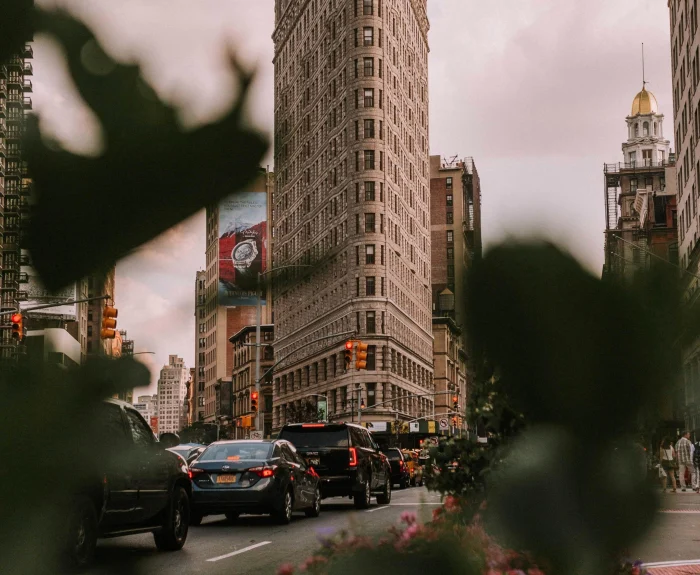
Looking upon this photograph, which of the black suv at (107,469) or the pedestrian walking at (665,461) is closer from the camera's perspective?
the black suv at (107,469)

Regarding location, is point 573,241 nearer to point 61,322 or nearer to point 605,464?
point 605,464

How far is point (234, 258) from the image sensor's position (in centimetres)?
143

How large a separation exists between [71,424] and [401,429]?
257 feet

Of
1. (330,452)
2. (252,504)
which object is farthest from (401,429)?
(252,504)

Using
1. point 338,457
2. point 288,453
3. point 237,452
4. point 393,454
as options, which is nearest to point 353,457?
point 338,457

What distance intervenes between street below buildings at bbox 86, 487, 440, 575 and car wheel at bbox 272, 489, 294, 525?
157mm

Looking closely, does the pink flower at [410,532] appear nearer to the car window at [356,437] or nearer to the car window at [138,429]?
the car window at [138,429]

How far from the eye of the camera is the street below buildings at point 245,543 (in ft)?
5.85

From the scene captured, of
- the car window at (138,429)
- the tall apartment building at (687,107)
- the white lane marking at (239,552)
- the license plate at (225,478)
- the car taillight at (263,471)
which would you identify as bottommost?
the white lane marking at (239,552)

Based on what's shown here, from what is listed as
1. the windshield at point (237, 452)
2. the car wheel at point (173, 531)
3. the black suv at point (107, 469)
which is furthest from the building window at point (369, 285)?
the windshield at point (237, 452)

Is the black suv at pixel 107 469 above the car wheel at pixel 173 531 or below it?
above

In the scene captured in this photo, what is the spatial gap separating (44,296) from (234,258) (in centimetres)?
25

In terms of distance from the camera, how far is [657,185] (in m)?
141

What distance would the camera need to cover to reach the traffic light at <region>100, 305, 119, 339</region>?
1301mm
